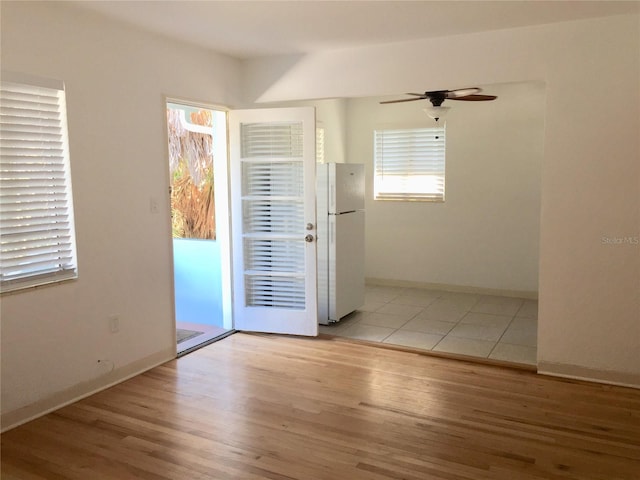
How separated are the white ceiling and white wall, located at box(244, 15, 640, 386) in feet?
0.53

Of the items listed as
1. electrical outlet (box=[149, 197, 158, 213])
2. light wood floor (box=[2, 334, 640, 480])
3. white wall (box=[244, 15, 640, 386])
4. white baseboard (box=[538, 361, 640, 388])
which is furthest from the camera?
electrical outlet (box=[149, 197, 158, 213])

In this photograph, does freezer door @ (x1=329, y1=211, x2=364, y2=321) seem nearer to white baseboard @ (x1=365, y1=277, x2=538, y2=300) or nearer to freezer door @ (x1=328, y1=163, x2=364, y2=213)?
freezer door @ (x1=328, y1=163, x2=364, y2=213)

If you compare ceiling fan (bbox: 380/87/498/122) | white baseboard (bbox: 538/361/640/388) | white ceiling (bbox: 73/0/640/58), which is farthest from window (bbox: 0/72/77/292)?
white baseboard (bbox: 538/361/640/388)

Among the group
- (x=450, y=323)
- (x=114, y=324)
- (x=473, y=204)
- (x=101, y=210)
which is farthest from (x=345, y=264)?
(x=101, y=210)

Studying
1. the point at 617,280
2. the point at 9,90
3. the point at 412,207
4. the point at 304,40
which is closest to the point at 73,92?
the point at 9,90

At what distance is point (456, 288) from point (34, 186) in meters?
4.92

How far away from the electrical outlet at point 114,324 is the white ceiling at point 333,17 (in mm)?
2001

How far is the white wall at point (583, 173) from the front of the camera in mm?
3529

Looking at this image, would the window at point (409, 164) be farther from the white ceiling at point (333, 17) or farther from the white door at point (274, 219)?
the white ceiling at point (333, 17)

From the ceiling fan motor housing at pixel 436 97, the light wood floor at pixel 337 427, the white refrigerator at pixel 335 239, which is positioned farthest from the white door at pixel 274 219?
the ceiling fan motor housing at pixel 436 97

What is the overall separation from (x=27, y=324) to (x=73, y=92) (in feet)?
4.73

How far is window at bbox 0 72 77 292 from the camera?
3.04m

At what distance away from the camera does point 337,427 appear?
122 inches

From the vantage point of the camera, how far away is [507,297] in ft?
20.7
